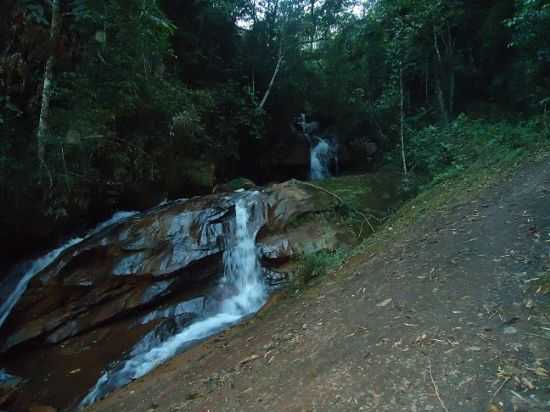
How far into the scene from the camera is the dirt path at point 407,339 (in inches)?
91.0

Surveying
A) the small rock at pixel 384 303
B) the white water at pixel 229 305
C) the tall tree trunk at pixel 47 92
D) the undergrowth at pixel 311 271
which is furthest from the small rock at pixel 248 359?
the tall tree trunk at pixel 47 92

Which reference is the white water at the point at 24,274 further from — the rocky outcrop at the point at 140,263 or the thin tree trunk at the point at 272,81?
the thin tree trunk at the point at 272,81

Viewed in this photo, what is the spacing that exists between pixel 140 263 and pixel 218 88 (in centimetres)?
921

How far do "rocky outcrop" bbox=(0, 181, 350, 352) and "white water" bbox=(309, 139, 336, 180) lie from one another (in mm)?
8357

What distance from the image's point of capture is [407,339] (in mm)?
2887

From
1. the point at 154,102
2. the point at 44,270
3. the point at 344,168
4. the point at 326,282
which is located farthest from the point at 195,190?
the point at 344,168

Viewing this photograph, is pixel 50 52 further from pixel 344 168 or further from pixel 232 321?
pixel 344 168

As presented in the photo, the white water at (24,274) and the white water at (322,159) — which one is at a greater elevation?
the white water at (322,159)

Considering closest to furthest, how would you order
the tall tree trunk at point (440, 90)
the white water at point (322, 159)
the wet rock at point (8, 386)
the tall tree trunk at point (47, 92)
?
1. the wet rock at point (8, 386)
2. the tall tree trunk at point (47, 92)
3. the tall tree trunk at point (440, 90)
4. the white water at point (322, 159)

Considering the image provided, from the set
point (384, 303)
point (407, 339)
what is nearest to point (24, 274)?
point (384, 303)

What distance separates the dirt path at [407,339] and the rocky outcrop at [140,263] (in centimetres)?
199

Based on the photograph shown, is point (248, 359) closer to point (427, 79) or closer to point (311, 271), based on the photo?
point (311, 271)

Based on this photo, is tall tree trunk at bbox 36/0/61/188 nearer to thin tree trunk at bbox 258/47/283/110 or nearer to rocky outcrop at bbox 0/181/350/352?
rocky outcrop at bbox 0/181/350/352

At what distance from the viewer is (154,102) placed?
9.44m
